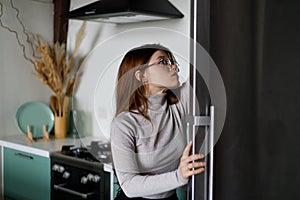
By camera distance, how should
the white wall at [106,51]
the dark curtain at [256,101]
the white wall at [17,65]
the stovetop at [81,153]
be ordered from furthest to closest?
1. the white wall at [17,65]
2. the stovetop at [81,153]
3. the white wall at [106,51]
4. the dark curtain at [256,101]

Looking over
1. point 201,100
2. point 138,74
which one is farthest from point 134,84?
point 201,100

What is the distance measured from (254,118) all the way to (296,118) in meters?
0.11

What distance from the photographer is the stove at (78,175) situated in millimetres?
2191

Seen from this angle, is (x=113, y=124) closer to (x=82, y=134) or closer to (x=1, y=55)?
(x=82, y=134)

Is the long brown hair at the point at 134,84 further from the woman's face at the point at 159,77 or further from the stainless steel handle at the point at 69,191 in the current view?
the stainless steel handle at the point at 69,191

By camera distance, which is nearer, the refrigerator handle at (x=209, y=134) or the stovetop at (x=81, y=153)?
the refrigerator handle at (x=209, y=134)

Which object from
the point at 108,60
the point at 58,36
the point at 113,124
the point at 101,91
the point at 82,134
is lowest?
the point at 82,134

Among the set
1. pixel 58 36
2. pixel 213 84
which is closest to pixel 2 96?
pixel 58 36

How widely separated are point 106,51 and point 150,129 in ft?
1.94

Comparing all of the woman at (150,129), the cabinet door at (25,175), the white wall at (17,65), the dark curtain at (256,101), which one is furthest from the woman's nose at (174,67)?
the white wall at (17,65)

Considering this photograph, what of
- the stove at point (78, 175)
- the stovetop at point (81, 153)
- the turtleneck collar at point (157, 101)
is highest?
the turtleneck collar at point (157, 101)

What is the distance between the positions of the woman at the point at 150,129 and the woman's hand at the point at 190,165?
10 centimetres

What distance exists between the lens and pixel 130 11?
2.11 m

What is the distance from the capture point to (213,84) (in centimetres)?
120
